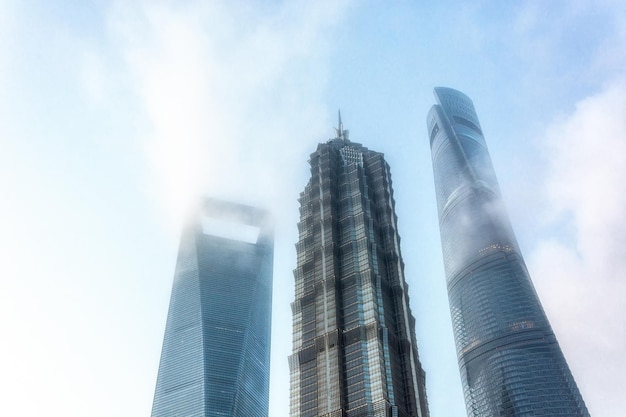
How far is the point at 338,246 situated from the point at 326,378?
49.1 m

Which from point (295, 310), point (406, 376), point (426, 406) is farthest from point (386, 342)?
point (295, 310)

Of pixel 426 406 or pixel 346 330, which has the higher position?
pixel 346 330

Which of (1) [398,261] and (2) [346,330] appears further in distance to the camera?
(1) [398,261]

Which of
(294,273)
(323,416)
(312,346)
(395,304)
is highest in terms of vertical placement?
(294,273)

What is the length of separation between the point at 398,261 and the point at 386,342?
39.6m

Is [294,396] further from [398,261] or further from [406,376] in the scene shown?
[398,261]

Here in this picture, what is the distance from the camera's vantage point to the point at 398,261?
19725cm

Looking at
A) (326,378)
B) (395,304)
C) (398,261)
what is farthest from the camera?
(398,261)

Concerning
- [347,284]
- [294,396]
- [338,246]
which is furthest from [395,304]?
[294,396]

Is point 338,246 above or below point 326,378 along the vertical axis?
above

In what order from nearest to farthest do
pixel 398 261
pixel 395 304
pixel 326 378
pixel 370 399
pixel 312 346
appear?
pixel 370 399, pixel 326 378, pixel 312 346, pixel 395 304, pixel 398 261

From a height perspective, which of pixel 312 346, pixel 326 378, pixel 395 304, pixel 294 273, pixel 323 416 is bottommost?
pixel 323 416

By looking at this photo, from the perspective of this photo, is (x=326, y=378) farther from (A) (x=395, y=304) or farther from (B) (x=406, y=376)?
(A) (x=395, y=304)

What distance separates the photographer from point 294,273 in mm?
198000
